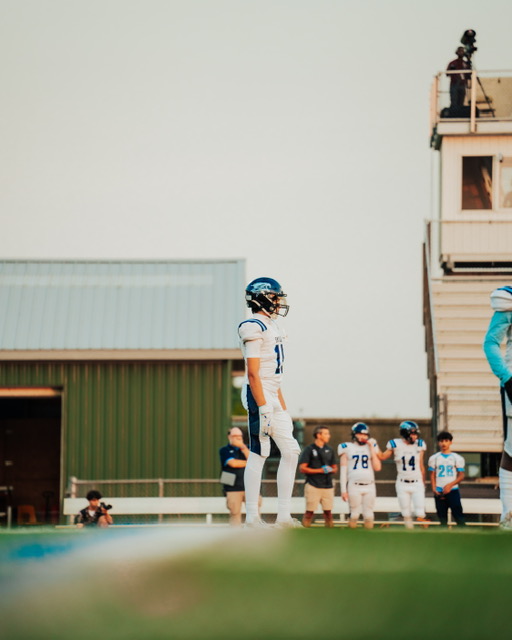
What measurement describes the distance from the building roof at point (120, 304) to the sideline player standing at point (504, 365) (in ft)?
52.7

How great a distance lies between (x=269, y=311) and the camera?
7715 mm

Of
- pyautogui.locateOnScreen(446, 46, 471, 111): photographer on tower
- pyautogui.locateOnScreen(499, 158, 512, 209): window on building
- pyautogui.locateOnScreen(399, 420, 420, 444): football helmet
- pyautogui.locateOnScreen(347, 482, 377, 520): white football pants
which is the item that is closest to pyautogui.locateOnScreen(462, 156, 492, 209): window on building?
pyautogui.locateOnScreen(499, 158, 512, 209): window on building

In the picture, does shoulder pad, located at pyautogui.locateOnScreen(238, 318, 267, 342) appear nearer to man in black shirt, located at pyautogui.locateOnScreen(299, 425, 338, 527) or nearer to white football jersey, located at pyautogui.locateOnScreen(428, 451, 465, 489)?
white football jersey, located at pyautogui.locateOnScreen(428, 451, 465, 489)

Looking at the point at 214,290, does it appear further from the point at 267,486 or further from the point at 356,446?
the point at 356,446

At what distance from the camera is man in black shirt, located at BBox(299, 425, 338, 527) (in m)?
16.1

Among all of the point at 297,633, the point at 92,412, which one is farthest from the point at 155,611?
the point at 92,412

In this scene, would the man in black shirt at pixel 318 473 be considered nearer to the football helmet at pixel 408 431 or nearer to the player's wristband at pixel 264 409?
the football helmet at pixel 408 431

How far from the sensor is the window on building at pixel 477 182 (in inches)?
1104

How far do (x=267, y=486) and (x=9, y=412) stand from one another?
11.1 m

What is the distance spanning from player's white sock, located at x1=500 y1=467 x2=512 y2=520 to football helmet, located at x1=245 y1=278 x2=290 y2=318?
187cm

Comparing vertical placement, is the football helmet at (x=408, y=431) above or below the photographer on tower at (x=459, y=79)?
below

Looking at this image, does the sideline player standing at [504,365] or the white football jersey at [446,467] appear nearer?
the sideline player standing at [504,365]

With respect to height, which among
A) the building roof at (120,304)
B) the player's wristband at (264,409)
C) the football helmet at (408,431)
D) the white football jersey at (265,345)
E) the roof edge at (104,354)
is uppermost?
the building roof at (120,304)

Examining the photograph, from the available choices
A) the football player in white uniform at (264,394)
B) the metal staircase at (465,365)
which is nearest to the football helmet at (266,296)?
the football player in white uniform at (264,394)
